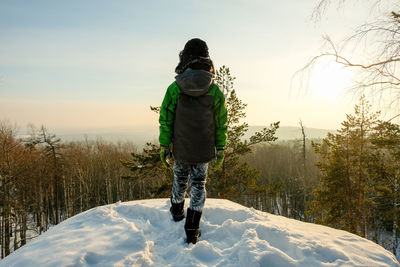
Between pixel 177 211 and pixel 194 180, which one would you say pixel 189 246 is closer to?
pixel 177 211

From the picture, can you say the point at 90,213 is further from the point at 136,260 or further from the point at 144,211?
the point at 136,260

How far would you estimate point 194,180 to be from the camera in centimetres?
320

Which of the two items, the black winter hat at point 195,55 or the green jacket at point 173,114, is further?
the green jacket at point 173,114

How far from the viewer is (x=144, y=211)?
3834 mm

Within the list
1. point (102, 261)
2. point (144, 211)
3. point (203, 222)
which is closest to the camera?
point (102, 261)

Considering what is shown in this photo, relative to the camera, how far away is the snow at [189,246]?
2252mm

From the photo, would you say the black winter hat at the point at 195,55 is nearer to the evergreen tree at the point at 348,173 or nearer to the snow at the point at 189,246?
the snow at the point at 189,246

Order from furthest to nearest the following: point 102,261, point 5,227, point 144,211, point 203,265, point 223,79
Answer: point 5,227 < point 223,79 < point 144,211 < point 203,265 < point 102,261

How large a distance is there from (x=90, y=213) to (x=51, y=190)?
29.1 metres

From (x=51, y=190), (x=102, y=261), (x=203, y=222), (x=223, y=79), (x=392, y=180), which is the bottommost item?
(x=51, y=190)

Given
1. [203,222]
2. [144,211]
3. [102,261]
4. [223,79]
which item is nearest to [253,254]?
[203,222]

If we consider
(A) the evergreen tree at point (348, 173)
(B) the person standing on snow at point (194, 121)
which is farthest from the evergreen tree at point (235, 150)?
(B) the person standing on snow at point (194, 121)

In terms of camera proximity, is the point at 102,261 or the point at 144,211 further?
the point at 144,211

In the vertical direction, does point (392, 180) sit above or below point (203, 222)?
below
